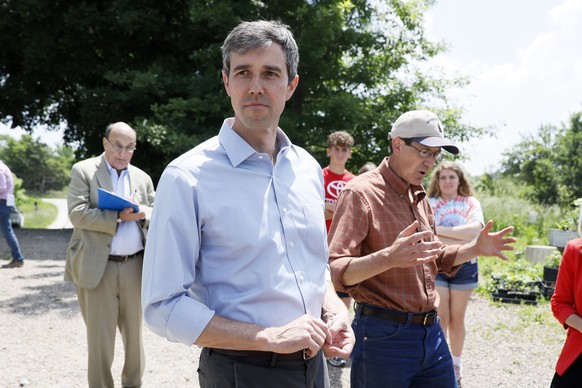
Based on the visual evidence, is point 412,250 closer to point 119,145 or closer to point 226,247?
point 226,247

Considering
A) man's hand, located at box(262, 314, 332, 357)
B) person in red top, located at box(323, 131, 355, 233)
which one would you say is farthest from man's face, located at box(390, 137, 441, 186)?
person in red top, located at box(323, 131, 355, 233)

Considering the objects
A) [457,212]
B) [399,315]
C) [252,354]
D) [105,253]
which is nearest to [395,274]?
[399,315]

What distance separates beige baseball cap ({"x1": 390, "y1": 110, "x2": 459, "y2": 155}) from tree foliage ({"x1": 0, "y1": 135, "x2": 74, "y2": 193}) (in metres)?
95.3

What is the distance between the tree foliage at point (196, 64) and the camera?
1398 centimetres

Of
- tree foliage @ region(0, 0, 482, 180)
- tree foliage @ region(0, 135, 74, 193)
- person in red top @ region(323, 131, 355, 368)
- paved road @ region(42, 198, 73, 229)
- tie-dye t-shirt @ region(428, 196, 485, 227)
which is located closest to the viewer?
tie-dye t-shirt @ region(428, 196, 485, 227)

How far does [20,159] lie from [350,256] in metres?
107

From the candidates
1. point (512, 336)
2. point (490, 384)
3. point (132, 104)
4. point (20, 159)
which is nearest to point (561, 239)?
point (512, 336)

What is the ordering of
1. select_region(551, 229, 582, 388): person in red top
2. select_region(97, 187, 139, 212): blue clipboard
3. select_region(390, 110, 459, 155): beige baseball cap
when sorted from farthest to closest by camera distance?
select_region(97, 187, 139, 212): blue clipboard < select_region(551, 229, 582, 388): person in red top < select_region(390, 110, 459, 155): beige baseball cap

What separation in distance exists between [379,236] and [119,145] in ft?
7.71

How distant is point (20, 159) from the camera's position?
97.8 m

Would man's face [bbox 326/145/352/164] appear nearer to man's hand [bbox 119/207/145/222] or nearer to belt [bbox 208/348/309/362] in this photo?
man's hand [bbox 119/207/145/222]

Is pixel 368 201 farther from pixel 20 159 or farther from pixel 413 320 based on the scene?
pixel 20 159

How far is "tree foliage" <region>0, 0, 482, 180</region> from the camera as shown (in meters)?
14.0

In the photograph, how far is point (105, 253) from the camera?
162 inches
